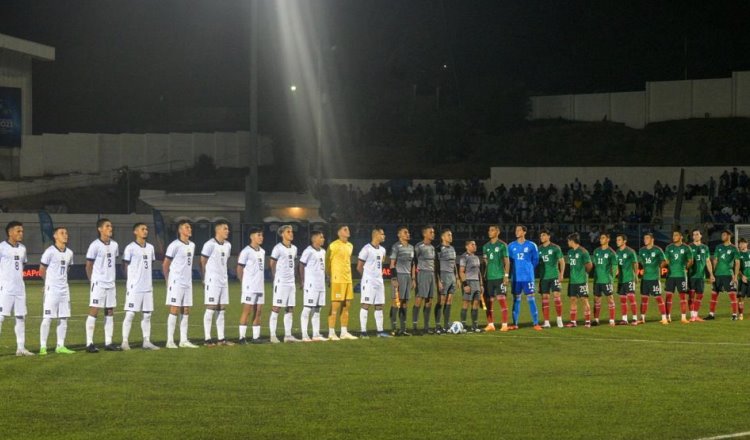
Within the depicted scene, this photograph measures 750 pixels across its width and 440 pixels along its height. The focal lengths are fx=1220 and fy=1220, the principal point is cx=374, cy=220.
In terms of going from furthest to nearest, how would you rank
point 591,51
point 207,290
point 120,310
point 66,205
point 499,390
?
point 591,51 < point 66,205 < point 120,310 < point 207,290 < point 499,390

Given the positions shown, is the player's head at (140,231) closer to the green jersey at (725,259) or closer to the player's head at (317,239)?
the player's head at (317,239)

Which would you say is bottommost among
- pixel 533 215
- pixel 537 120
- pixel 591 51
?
pixel 533 215

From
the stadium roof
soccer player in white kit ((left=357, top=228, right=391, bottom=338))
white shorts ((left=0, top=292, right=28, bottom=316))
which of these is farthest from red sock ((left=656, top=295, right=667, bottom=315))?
the stadium roof

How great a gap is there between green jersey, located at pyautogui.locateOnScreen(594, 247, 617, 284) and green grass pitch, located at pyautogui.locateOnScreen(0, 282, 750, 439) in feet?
14.6

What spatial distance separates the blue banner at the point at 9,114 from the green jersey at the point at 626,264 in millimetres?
46735

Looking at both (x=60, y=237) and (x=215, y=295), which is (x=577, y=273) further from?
(x=60, y=237)

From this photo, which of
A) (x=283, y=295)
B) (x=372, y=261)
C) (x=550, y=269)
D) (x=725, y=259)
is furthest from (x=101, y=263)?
(x=725, y=259)

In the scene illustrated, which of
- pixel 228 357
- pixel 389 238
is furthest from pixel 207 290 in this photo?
pixel 389 238

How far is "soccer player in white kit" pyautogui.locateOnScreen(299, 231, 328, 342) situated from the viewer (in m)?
23.8

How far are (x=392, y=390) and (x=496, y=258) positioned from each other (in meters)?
11.4

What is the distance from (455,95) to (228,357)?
7322 centimetres

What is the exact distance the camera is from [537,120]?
286ft

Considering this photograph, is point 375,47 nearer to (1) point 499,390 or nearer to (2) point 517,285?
(2) point 517,285

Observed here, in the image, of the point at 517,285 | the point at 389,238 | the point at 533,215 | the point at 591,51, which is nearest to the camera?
the point at 517,285
